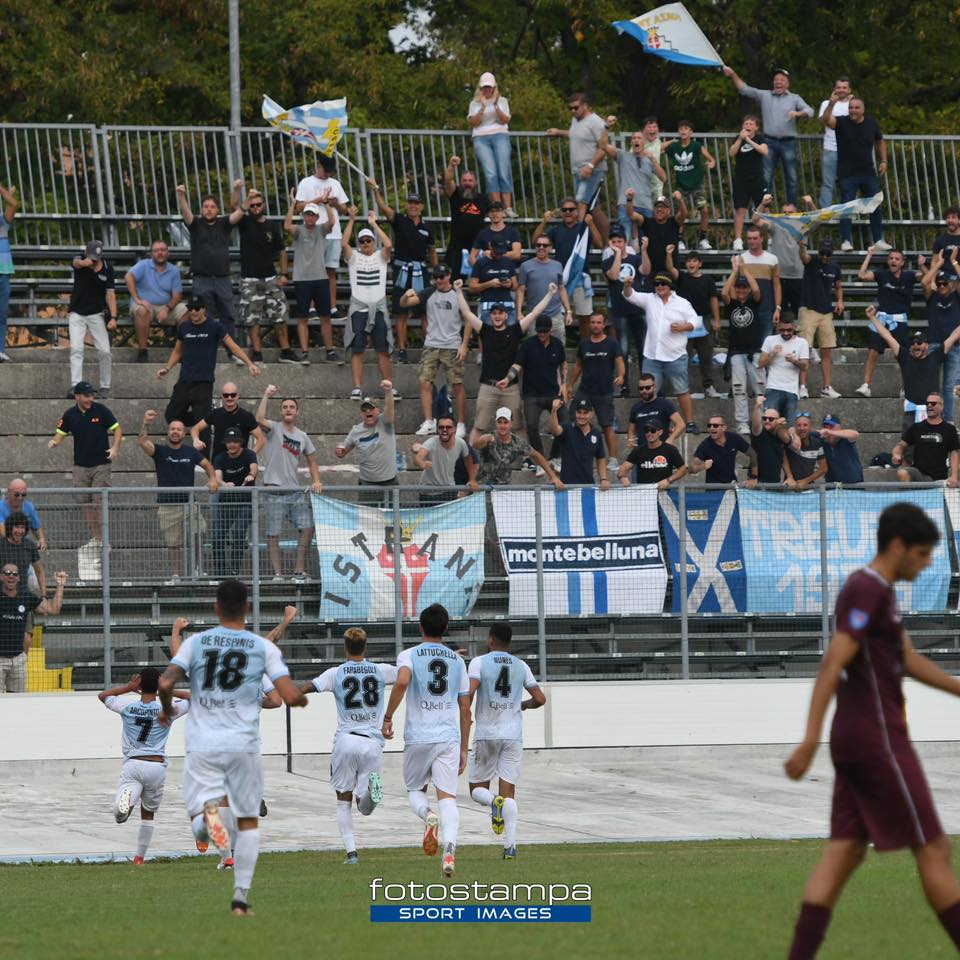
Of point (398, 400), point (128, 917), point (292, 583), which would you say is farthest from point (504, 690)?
point (398, 400)

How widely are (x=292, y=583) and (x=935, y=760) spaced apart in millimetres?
7475

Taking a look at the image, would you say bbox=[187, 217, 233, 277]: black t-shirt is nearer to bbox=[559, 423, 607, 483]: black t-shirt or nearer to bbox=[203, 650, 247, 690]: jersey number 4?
bbox=[559, 423, 607, 483]: black t-shirt

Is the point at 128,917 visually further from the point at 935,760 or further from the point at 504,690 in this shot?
the point at 935,760

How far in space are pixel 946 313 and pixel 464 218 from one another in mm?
6614

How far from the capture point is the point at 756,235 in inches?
979

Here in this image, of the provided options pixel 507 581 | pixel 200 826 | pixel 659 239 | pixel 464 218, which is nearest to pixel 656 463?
pixel 507 581

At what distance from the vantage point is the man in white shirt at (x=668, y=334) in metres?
23.8

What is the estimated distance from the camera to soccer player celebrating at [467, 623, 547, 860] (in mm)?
14859

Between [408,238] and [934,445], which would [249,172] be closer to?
[408,238]

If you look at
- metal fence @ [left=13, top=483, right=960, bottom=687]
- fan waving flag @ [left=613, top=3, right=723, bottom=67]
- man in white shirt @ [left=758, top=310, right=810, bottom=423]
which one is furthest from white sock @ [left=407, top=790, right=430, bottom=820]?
fan waving flag @ [left=613, top=3, right=723, bottom=67]

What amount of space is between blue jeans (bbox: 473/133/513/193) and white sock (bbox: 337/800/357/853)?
1314cm

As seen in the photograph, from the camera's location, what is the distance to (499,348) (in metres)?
Answer: 23.0

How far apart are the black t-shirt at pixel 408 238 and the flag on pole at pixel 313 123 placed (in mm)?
1344
